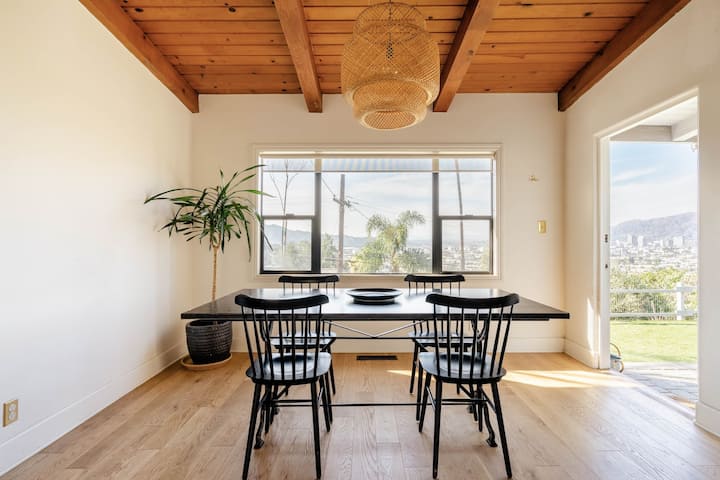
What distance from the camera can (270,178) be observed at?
3.88 metres

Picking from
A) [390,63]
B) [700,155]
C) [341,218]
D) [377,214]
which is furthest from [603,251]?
[390,63]

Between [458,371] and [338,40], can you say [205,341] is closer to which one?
[458,371]

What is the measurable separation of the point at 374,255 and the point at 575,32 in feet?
8.67

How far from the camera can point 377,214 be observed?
3.91 metres

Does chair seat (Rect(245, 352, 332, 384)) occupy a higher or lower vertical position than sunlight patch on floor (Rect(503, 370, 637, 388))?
higher

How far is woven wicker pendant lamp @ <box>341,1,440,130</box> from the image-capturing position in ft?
6.16

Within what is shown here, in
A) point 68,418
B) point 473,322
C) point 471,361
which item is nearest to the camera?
point 471,361

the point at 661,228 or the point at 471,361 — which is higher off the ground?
the point at 661,228

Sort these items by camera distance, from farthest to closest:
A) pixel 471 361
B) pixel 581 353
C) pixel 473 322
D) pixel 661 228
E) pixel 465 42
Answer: pixel 661 228, pixel 581 353, pixel 465 42, pixel 473 322, pixel 471 361

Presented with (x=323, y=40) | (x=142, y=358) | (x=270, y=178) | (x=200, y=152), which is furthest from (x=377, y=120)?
(x=142, y=358)

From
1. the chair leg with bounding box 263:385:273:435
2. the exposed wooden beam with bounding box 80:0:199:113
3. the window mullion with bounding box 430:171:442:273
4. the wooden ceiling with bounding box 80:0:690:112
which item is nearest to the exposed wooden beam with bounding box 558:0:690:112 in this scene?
the wooden ceiling with bounding box 80:0:690:112

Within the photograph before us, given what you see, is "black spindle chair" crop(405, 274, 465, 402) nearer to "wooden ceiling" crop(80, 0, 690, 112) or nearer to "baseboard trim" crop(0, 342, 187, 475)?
"wooden ceiling" crop(80, 0, 690, 112)

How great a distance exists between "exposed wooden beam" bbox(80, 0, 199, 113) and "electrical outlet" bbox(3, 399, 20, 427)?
243 cm

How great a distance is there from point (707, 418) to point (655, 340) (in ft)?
7.24
